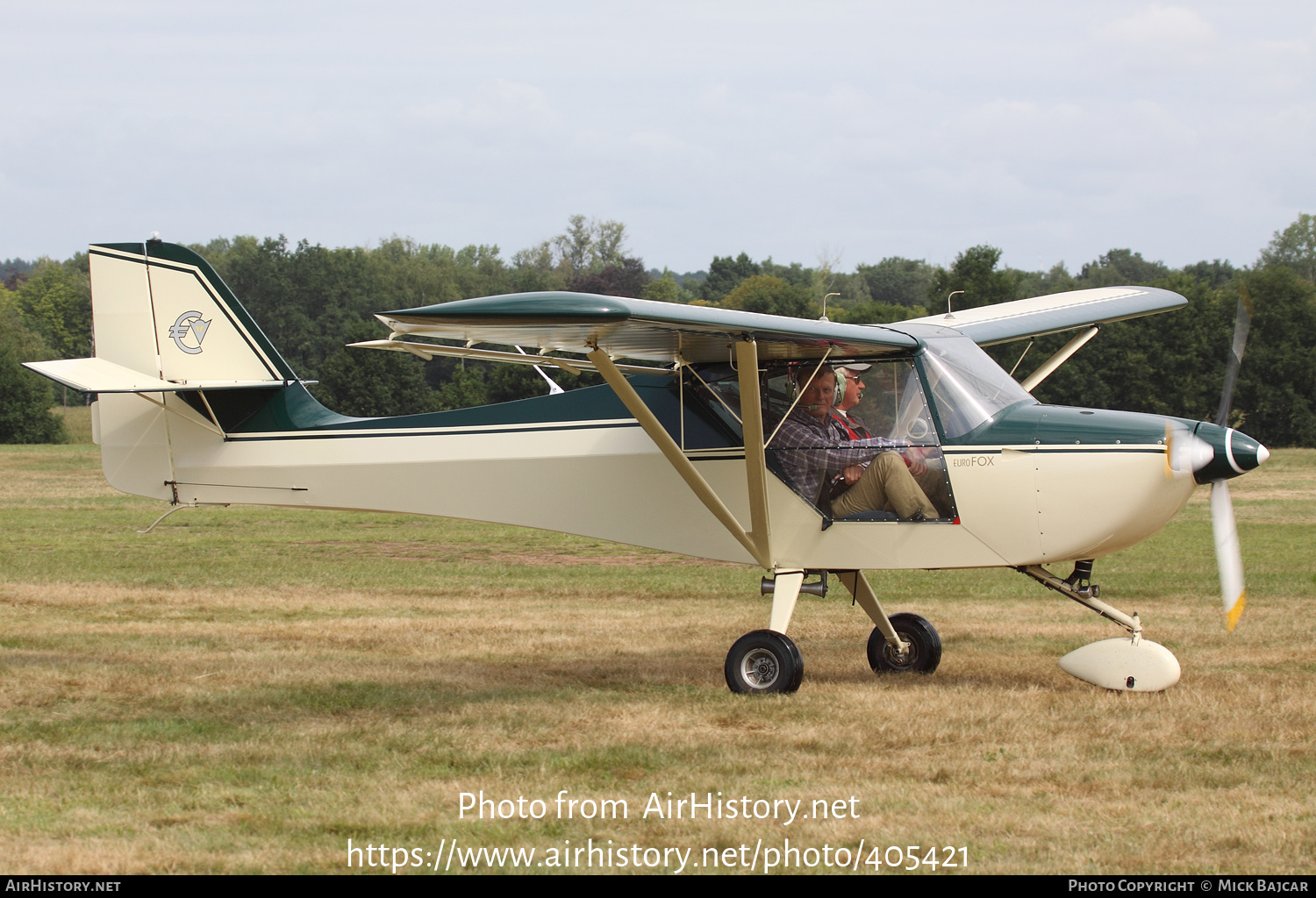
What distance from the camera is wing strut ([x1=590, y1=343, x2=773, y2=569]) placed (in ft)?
23.4

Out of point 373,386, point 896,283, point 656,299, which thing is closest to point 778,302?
→ point 656,299

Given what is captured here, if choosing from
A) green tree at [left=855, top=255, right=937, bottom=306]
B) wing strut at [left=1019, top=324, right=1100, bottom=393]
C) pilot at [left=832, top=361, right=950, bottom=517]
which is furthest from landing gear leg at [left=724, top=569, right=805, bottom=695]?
green tree at [left=855, top=255, right=937, bottom=306]

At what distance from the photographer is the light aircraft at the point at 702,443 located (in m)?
7.28

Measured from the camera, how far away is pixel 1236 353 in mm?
7551

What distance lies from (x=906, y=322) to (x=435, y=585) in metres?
8.20

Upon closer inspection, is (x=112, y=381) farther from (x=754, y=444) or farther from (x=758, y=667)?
(x=758, y=667)

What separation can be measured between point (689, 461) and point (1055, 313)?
4.23 meters

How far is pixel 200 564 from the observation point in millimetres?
16781

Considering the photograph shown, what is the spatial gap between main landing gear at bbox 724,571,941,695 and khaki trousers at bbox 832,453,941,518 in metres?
0.64

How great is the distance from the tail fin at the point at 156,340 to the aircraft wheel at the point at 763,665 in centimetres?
414

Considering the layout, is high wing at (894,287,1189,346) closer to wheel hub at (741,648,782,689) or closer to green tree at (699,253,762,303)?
wheel hub at (741,648,782,689)

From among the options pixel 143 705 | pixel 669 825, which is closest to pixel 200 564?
pixel 143 705

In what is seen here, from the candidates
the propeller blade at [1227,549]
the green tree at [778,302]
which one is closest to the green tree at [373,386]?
the green tree at [778,302]

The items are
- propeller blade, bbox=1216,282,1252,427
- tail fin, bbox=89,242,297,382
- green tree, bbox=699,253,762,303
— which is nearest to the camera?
propeller blade, bbox=1216,282,1252,427
